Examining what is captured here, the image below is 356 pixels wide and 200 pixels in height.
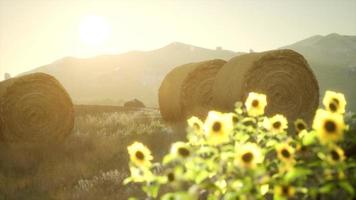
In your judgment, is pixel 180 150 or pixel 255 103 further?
pixel 255 103

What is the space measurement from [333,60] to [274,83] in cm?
8816

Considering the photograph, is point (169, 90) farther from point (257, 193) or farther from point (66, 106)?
point (257, 193)

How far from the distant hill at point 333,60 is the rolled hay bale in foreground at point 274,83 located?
4276cm

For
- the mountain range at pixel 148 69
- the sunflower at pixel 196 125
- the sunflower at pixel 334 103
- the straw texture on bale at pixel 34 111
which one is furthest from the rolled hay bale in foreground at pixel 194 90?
the mountain range at pixel 148 69

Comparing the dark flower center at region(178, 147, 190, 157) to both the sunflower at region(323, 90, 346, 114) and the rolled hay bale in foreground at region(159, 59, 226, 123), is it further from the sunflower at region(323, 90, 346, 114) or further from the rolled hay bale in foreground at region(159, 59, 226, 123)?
the rolled hay bale in foreground at region(159, 59, 226, 123)

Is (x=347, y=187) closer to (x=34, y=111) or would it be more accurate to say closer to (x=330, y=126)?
(x=330, y=126)

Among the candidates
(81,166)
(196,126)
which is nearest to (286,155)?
(196,126)

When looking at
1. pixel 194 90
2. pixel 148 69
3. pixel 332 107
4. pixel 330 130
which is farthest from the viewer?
pixel 148 69

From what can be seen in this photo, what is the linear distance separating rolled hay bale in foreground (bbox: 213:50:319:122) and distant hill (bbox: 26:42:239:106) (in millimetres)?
53861

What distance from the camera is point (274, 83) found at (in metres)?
11.9

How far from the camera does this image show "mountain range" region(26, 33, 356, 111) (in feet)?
229

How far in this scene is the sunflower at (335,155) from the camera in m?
2.96

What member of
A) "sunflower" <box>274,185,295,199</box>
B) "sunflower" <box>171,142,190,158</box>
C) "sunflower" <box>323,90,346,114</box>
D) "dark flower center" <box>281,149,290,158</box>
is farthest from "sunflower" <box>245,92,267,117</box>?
"sunflower" <box>274,185,295,199</box>

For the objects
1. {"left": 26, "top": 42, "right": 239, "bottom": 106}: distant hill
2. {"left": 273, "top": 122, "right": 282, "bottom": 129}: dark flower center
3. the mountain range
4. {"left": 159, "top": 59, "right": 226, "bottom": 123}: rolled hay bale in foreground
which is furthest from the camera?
{"left": 26, "top": 42, "right": 239, "bottom": 106}: distant hill
